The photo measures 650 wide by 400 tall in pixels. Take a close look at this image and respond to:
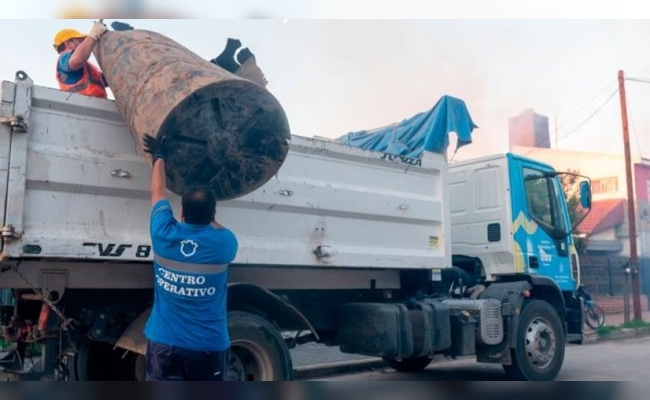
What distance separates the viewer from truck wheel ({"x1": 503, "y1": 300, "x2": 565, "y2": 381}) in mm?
6730

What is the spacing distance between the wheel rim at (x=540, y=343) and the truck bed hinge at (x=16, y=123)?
5.27 m

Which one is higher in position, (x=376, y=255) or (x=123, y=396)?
(x=376, y=255)

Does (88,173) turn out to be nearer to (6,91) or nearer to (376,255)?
(6,91)

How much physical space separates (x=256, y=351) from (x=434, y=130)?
3.02 m

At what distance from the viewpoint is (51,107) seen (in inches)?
157

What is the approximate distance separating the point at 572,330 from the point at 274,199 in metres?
4.51

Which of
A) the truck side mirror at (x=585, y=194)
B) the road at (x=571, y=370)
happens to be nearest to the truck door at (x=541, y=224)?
the truck side mirror at (x=585, y=194)

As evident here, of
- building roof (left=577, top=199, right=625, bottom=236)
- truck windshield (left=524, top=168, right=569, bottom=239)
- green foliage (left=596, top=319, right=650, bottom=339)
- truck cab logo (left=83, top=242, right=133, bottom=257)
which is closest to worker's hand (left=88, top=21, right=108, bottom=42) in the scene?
truck cab logo (left=83, top=242, right=133, bottom=257)

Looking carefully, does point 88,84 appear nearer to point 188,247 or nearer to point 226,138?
point 226,138

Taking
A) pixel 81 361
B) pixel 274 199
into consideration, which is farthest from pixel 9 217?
pixel 274 199

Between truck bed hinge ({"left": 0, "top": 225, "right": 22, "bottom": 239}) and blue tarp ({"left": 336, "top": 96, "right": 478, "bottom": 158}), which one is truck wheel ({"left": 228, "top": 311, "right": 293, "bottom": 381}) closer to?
truck bed hinge ({"left": 0, "top": 225, "right": 22, "bottom": 239})

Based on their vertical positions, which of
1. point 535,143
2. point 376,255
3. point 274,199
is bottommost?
point 376,255

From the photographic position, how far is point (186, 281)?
3496 mm

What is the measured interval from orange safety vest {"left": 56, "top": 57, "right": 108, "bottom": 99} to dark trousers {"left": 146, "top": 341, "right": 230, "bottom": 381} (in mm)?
1870
